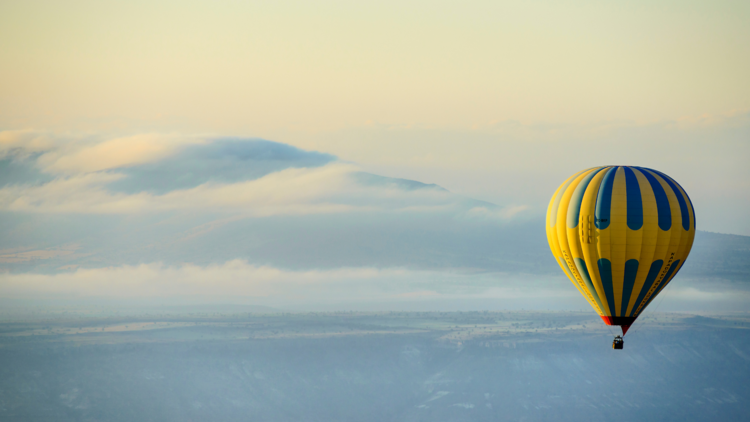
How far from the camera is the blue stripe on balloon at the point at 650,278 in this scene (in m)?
117

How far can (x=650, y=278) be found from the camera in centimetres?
11694

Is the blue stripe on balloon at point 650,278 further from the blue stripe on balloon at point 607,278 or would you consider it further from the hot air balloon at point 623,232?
the blue stripe on balloon at point 607,278

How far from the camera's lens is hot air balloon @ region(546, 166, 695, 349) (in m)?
115

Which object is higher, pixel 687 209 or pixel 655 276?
pixel 687 209

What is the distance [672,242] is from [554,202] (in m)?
16.4

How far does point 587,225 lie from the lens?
116 m

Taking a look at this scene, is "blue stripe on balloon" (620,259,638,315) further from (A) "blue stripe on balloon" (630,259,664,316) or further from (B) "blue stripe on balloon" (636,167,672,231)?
(B) "blue stripe on balloon" (636,167,672,231)

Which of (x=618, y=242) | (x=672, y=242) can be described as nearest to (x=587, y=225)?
(x=618, y=242)

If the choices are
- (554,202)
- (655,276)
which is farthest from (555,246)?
(655,276)

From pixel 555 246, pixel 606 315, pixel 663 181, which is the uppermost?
pixel 663 181

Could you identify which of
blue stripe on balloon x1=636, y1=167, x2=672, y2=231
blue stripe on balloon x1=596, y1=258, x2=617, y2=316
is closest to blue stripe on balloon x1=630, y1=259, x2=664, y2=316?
blue stripe on balloon x1=596, y1=258, x2=617, y2=316

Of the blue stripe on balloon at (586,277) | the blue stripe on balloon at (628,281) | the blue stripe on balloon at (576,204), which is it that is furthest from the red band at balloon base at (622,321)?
the blue stripe on balloon at (576,204)

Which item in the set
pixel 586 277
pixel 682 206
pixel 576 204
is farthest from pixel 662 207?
pixel 586 277

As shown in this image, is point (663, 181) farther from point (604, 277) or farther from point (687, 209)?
point (604, 277)
